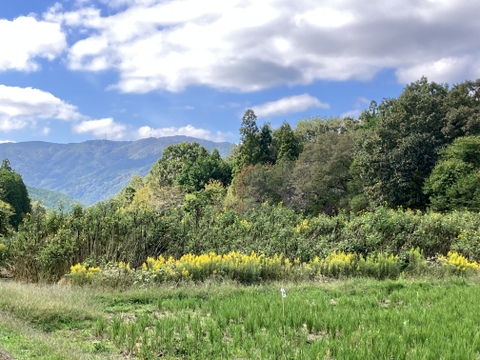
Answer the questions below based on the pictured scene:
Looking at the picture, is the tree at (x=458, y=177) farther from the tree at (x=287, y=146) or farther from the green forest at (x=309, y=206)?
the tree at (x=287, y=146)

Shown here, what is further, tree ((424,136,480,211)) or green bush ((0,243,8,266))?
tree ((424,136,480,211))

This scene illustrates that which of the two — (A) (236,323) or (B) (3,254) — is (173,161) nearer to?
(B) (3,254)

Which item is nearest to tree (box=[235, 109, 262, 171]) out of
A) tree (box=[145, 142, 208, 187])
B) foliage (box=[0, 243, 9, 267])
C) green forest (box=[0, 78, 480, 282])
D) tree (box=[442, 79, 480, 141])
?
green forest (box=[0, 78, 480, 282])

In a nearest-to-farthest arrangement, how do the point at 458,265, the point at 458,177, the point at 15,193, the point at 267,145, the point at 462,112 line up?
the point at 458,265
the point at 458,177
the point at 462,112
the point at 267,145
the point at 15,193

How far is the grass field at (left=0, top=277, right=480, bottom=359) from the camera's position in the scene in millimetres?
4160

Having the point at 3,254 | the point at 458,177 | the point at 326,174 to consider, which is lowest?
the point at 3,254

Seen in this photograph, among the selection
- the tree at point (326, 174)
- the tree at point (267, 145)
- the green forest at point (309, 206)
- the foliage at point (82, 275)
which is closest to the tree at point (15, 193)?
the green forest at point (309, 206)

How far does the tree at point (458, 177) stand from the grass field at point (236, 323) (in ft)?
49.3

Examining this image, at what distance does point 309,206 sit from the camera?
3225cm

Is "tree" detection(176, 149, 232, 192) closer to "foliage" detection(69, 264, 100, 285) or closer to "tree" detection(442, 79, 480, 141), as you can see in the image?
"tree" detection(442, 79, 480, 141)

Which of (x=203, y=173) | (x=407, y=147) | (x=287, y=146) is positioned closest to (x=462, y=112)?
(x=407, y=147)

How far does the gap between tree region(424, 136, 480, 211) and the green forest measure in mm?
64

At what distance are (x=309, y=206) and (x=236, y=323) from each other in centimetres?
2745

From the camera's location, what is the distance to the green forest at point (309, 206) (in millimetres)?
9883
